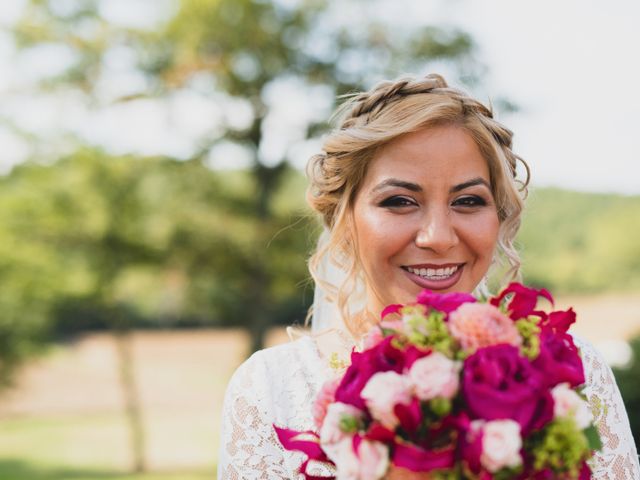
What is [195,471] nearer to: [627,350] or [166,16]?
[166,16]

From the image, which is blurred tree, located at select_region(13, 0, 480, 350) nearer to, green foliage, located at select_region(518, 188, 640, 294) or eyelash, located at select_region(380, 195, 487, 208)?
green foliage, located at select_region(518, 188, 640, 294)

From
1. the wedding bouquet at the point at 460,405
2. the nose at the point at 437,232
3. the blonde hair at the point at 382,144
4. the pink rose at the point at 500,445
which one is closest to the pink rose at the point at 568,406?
the wedding bouquet at the point at 460,405

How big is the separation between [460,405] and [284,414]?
143 cm

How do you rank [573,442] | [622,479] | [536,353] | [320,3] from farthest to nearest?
[320,3], [622,479], [536,353], [573,442]

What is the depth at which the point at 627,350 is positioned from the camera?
28.3 ft

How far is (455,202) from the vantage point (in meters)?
2.77

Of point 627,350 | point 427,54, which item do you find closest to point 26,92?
point 427,54

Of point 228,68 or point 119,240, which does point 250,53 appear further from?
point 119,240

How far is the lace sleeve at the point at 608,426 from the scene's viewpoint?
113 inches

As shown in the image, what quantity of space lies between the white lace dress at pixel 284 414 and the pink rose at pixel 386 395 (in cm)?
114

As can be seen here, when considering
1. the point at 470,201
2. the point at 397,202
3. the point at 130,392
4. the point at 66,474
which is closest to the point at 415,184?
the point at 397,202

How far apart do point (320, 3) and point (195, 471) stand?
11.7m

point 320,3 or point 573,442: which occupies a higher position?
point 320,3

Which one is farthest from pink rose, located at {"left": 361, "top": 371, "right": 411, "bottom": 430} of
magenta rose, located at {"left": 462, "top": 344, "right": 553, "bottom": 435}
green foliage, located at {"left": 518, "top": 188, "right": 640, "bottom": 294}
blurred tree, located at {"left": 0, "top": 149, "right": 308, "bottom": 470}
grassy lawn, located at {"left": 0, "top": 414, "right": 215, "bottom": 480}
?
green foliage, located at {"left": 518, "top": 188, "right": 640, "bottom": 294}
